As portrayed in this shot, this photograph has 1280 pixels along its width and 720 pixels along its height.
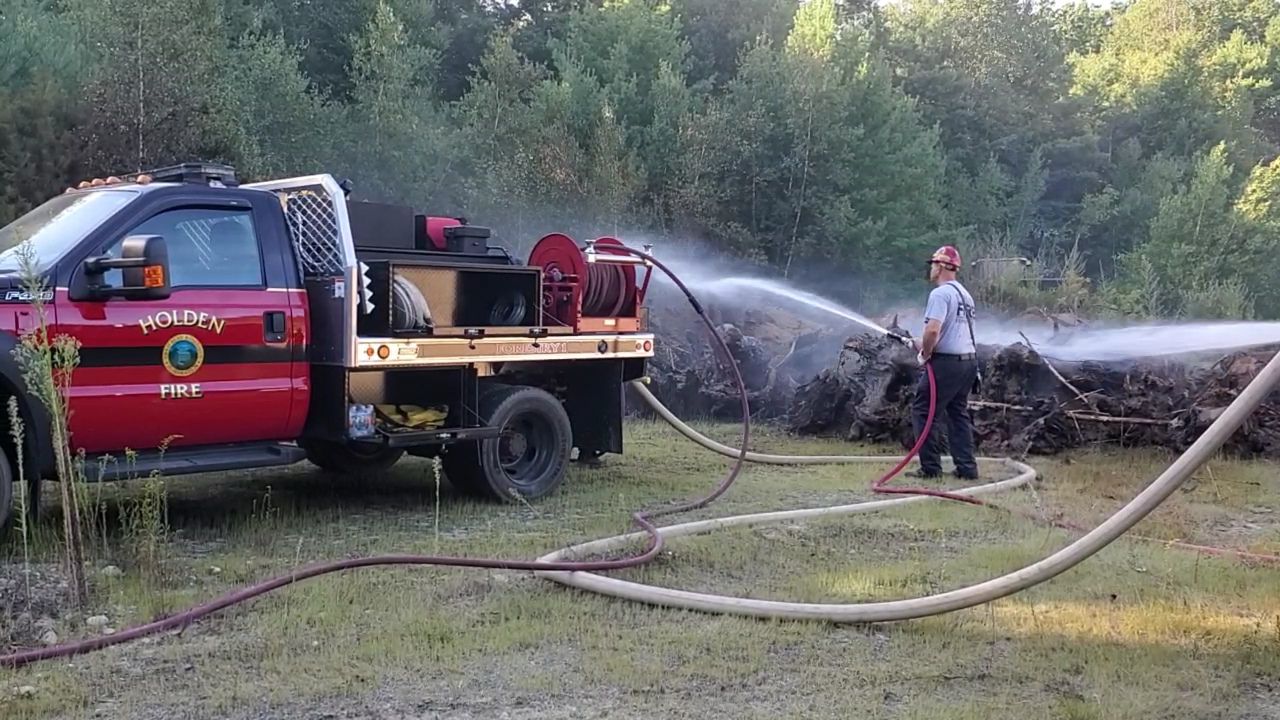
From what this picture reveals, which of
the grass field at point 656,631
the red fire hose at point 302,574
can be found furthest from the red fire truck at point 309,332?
the red fire hose at point 302,574

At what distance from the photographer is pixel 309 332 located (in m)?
7.08

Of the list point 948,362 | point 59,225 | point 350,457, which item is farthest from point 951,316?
point 59,225

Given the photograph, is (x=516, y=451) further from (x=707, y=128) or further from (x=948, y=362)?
A: (x=707, y=128)

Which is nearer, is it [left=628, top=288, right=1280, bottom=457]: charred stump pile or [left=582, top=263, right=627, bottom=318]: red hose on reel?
[left=582, top=263, right=627, bottom=318]: red hose on reel

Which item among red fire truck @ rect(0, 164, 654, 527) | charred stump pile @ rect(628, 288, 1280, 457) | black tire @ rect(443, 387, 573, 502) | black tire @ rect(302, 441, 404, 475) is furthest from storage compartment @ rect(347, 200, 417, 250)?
charred stump pile @ rect(628, 288, 1280, 457)

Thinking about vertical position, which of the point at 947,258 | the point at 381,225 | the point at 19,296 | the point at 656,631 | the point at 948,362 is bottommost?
the point at 656,631

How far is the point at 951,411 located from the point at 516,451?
12.5 ft

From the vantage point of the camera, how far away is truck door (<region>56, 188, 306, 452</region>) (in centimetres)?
611

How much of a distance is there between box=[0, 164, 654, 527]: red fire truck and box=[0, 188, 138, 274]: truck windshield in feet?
0.06

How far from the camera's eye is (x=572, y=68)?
27.2m

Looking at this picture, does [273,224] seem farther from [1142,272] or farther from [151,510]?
[1142,272]

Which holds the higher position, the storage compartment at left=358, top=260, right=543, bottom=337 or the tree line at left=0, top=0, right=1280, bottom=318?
the tree line at left=0, top=0, right=1280, bottom=318

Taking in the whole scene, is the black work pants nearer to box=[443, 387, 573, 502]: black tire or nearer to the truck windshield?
box=[443, 387, 573, 502]: black tire

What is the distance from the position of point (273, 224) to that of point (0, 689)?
11.7 ft
